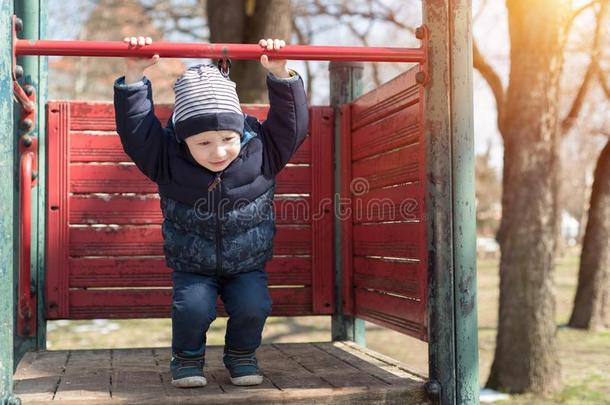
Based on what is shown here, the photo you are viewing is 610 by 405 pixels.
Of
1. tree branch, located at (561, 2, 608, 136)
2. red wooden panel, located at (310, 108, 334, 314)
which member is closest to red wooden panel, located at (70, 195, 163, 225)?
red wooden panel, located at (310, 108, 334, 314)

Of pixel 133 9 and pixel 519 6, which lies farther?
pixel 133 9

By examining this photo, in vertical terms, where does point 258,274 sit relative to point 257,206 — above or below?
below

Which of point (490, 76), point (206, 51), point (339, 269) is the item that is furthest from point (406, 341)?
point (206, 51)

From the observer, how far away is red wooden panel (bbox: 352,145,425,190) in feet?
10.1

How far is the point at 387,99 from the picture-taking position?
11.3 feet

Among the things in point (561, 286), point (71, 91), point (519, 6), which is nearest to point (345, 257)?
point (519, 6)

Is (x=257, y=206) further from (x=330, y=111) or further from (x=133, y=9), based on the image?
(x=133, y=9)

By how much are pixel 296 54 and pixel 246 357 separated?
1.11 meters

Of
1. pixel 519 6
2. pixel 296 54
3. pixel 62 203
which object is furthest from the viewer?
pixel 519 6

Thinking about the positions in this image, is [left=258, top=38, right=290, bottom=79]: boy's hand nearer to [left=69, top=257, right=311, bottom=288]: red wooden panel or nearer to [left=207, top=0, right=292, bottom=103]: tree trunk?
[left=69, top=257, right=311, bottom=288]: red wooden panel

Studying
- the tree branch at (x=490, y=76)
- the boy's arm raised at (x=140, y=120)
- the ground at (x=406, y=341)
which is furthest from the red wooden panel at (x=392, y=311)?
the tree branch at (x=490, y=76)

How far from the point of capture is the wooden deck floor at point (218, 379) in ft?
8.50

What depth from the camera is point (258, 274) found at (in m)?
2.96

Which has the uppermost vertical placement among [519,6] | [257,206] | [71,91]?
[71,91]
